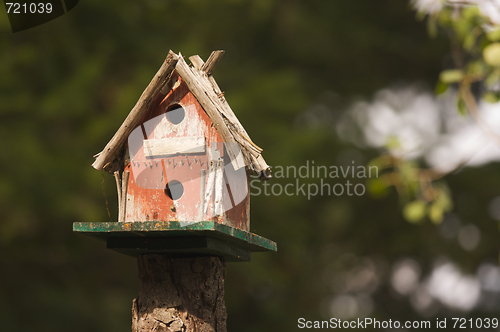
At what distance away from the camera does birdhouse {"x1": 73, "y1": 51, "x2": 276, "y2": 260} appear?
5.47 feet

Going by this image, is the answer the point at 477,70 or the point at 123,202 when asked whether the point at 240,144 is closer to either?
the point at 123,202

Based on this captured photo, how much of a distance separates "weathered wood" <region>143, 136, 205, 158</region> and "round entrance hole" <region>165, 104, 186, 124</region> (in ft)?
0.29

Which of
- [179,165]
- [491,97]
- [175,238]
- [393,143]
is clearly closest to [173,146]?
[179,165]

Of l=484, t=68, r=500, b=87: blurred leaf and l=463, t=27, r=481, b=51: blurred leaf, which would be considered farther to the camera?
l=463, t=27, r=481, b=51: blurred leaf

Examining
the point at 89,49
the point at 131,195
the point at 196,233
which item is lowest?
the point at 196,233

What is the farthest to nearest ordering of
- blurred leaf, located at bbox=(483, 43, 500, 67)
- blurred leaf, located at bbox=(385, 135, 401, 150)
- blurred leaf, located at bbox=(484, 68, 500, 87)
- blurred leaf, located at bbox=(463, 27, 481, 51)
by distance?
1. blurred leaf, located at bbox=(385, 135, 401, 150)
2. blurred leaf, located at bbox=(463, 27, 481, 51)
3. blurred leaf, located at bbox=(484, 68, 500, 87)
4. blurred leaf, located at bbox=(483, 43, 500, 67)

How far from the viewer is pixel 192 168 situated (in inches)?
66.5

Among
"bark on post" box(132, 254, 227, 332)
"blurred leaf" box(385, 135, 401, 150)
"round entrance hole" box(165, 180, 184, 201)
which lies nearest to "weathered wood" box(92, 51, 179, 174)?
"round entrance hole" box(165, 180, 184, 201)

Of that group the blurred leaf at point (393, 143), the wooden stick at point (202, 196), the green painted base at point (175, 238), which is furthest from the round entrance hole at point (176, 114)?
the blurred leaf at point (393, 143)

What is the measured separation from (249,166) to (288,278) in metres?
4.23

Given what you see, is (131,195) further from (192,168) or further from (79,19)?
(79,19)

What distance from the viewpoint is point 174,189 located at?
1.70 metres

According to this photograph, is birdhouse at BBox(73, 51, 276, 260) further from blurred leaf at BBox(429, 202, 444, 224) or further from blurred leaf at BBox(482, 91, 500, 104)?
blurred leaf at BBox(482, 91, 500, 104)

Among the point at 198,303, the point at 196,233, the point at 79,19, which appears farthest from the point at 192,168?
the point at 79,19
